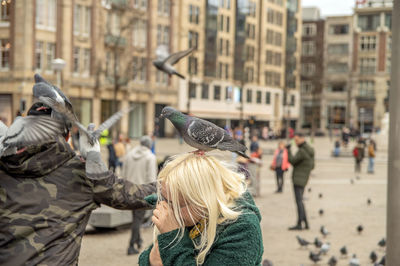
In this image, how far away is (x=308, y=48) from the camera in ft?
284

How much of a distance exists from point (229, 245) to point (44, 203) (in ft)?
3.74

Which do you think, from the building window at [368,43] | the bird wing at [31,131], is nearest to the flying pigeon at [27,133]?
the bird wing at [31,131]

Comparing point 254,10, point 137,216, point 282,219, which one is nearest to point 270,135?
point 254,10

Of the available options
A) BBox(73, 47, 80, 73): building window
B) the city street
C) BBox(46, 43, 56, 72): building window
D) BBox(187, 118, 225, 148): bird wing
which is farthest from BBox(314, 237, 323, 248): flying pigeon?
BBox(73, 47, 80, 73): building window

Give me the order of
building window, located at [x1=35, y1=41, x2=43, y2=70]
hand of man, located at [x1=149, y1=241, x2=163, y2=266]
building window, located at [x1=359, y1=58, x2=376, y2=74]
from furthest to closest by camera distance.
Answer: building window, located at [x1=359, y1=58, x2=376, y2=74] < building window, located at [x1=35, y1=41, x2=43, y2=70] < hand of man, located at [x1=149, y1=241, x2=163, y2=266]

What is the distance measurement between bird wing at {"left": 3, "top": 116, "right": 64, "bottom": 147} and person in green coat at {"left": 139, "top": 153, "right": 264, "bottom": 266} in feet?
2.92

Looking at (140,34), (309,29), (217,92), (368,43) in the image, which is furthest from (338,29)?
(140,34)

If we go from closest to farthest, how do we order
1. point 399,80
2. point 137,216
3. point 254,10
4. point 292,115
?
point 399,80, point 137,216, point 254,10, point 292,115

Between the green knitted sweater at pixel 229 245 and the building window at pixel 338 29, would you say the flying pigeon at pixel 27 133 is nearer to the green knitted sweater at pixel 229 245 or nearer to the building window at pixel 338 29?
the green knitted sweater at pixel 229 245

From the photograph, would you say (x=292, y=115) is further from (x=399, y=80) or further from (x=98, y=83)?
(x=399, y=80)

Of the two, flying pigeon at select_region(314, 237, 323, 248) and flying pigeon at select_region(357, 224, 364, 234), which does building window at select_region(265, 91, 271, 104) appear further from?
flying pigeon at select_region(314, 237, 323, 248)

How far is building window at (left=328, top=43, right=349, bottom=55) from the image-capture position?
280 ft

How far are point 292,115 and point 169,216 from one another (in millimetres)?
78488

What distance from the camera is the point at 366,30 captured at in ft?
276
